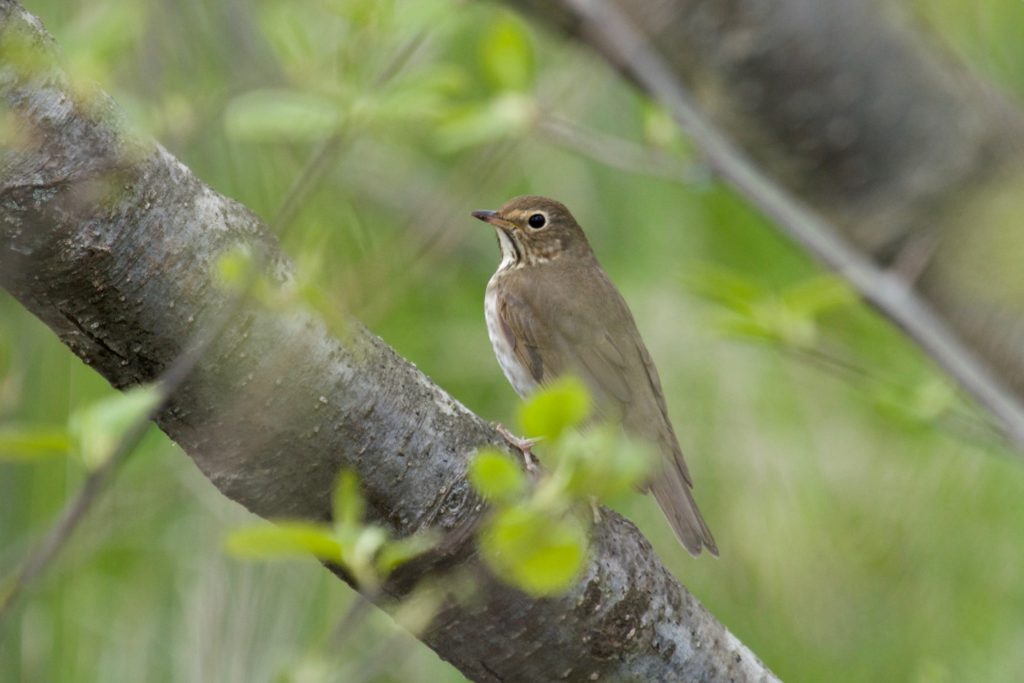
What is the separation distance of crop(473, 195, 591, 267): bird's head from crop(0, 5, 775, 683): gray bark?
2233 mm

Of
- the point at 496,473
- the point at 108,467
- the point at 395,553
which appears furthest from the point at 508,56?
the point at 108,467

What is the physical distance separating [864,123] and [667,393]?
42.9 inches

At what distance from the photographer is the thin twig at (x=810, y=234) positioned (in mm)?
3094

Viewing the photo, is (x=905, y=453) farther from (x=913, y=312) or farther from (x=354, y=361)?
(x=354, y=361)

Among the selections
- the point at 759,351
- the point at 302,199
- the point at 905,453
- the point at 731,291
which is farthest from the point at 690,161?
the point at 302,199

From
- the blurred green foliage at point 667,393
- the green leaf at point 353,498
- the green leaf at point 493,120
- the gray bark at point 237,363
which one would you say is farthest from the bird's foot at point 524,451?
the green leaf at point 493,120

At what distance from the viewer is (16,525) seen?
2.51 meters

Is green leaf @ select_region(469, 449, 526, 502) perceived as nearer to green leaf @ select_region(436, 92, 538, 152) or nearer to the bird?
green leaf @ select_region(436, 92, 538, 152)

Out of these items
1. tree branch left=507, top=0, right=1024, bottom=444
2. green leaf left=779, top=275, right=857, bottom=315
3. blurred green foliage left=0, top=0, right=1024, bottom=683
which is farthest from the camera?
tree branch left=507, top=0, right=1024, bottom=444

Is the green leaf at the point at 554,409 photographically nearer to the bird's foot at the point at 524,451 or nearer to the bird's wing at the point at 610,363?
the bird's foot at the point at 524,451

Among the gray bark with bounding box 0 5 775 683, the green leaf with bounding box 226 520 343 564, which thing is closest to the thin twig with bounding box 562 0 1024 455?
the gray bark with bounding box 0 5 775 683

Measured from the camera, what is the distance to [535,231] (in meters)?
4.25

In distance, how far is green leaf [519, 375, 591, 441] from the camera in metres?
1.31

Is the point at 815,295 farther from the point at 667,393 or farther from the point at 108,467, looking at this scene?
the point at 108,467
